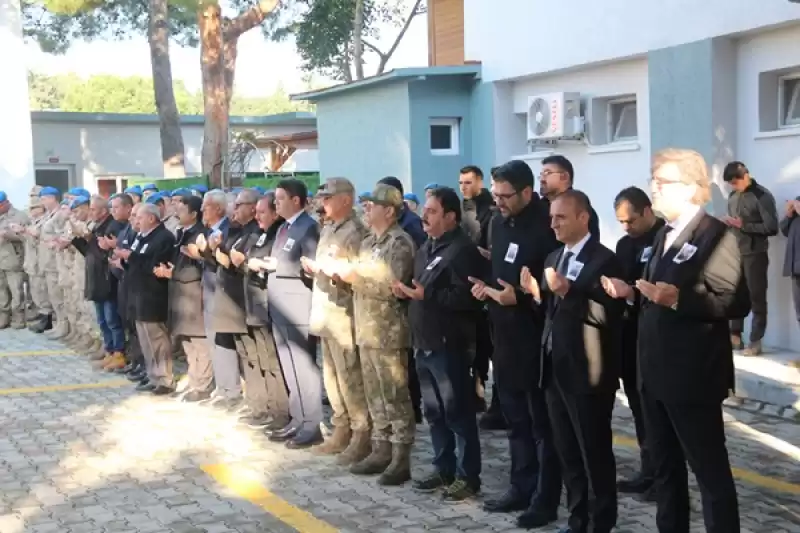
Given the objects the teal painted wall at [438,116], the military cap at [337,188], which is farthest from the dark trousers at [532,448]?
the teal painted wall at [438,116]

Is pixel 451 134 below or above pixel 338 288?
above

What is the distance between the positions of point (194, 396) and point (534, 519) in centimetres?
489

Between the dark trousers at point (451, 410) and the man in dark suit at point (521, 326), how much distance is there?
34 centimetres

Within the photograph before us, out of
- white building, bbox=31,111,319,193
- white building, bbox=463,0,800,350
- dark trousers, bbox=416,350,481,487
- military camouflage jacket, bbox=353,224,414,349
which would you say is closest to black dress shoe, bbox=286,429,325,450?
military camouflage jacket, bbox=353,224,414,349

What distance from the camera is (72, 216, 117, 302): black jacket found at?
36.2 feet

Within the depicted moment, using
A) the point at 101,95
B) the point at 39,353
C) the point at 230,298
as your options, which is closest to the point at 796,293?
the point at 230,298

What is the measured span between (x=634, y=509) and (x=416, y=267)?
6.50 ft

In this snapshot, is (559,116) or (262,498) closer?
(262,498)

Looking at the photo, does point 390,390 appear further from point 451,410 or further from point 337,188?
point 337,188

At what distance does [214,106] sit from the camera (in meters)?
18.6

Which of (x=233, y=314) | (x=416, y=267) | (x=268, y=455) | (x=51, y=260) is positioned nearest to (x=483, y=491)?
(x=416, y=267)

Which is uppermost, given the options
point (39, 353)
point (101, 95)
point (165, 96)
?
point (101, 95)

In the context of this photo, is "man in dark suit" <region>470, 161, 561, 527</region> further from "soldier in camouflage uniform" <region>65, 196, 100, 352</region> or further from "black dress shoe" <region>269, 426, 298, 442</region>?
"soldier in camouflage uniform" <region>65, 196, 100, 352</region>

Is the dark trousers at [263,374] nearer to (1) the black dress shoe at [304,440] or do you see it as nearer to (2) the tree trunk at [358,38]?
(1) the black dress shoe at [304,440]
